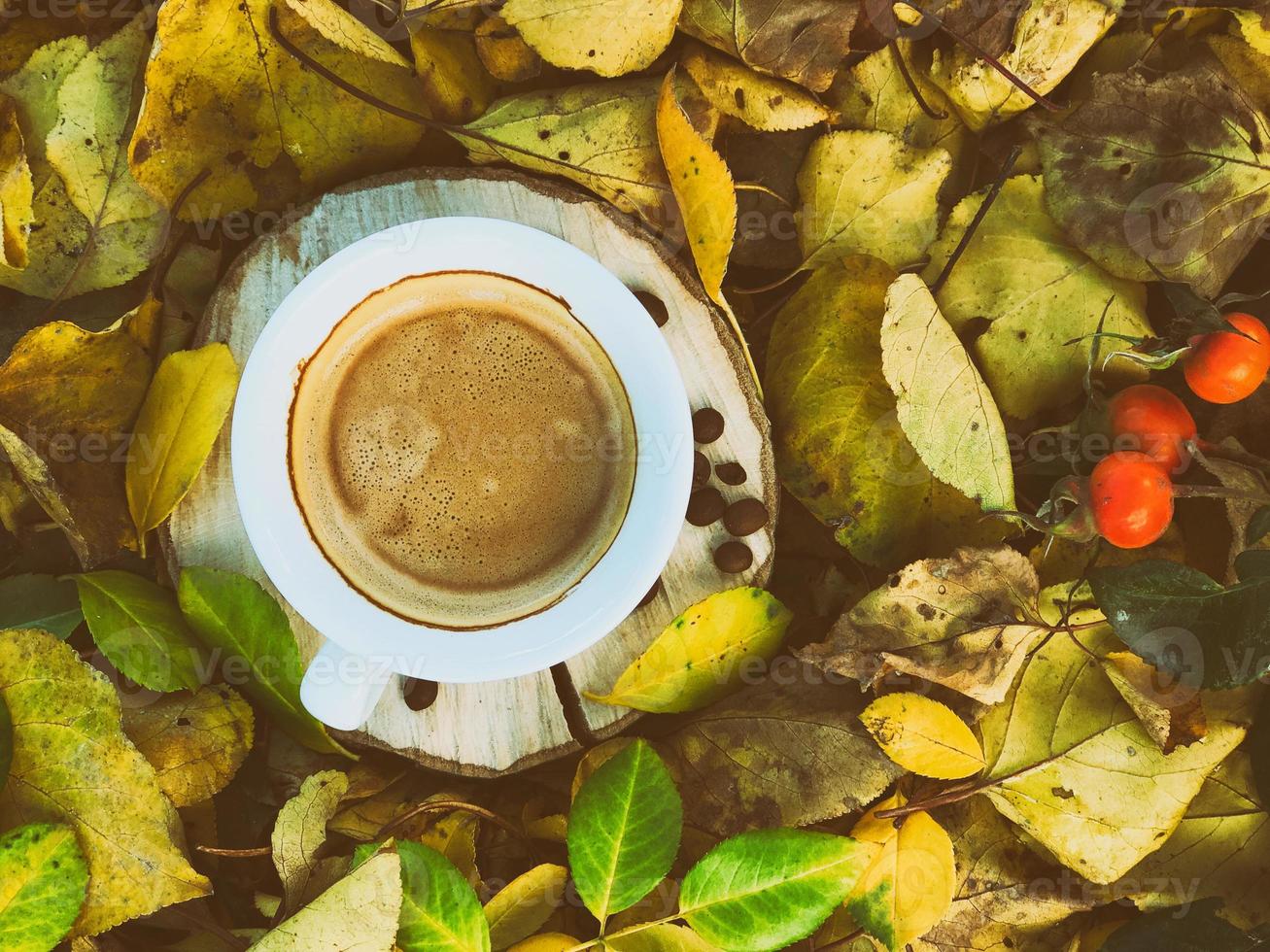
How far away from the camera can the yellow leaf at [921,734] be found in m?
1.24

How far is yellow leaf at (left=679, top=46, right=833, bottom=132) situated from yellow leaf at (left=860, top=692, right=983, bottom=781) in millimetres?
702

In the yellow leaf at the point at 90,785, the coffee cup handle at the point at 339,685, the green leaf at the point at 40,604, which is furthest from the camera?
the green leaf at the point at 40,604

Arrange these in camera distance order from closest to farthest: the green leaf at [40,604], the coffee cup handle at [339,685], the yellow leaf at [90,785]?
the coffee cup handle at [339,685] < the yellow leaf at [90,785] < the green leaf at [40,604]

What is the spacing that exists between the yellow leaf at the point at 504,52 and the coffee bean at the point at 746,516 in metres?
0.58

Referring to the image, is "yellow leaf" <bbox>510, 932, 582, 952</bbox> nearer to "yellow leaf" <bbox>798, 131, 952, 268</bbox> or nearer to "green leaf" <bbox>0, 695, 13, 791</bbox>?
"green leaf" <bbox>0, 695, 13, 791</bbox>

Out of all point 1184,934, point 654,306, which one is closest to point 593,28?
point 654,306

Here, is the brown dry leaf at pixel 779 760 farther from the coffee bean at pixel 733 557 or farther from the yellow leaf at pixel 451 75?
the yellow leaf at pixel 451 75

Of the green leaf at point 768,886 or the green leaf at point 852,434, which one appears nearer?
the green leaf at point 768,886

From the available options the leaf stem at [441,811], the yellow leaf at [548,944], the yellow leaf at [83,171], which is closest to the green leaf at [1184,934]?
the yellow leaf at [548,944]

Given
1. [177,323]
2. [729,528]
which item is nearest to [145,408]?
[177,323]

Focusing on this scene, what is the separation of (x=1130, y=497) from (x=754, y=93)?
0.63 metres

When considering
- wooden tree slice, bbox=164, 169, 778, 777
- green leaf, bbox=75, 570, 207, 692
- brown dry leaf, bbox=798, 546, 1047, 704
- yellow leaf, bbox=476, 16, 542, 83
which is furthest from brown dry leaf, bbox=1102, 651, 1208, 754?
green leaf, bbox=75, 570, 207, 692

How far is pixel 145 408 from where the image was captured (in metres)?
1.23

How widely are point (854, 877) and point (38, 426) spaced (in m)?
1.05
